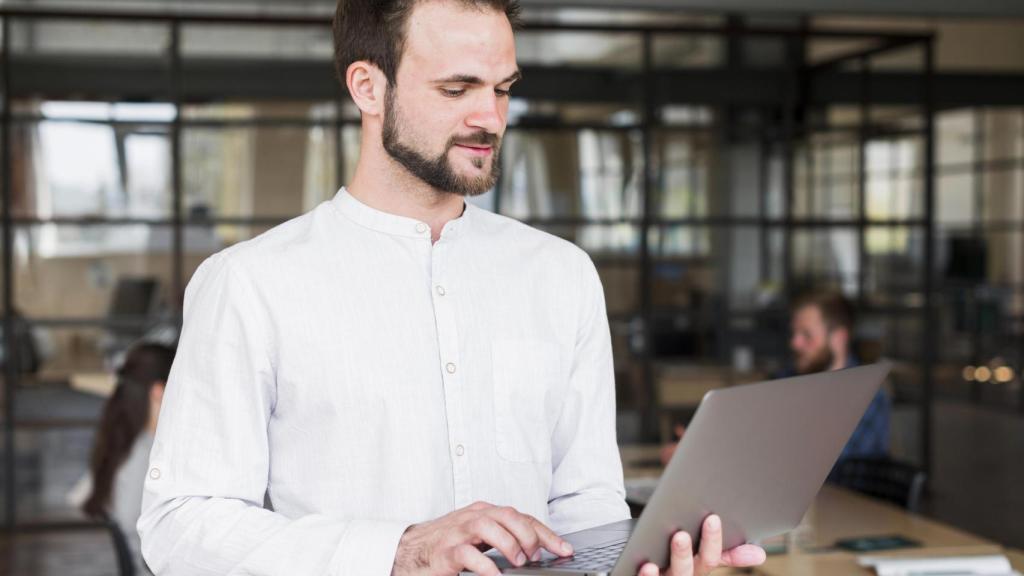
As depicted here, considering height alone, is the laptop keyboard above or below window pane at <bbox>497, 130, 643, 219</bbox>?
below

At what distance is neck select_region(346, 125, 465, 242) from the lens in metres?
1.81

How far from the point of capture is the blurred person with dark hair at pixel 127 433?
4344mm

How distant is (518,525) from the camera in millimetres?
1427

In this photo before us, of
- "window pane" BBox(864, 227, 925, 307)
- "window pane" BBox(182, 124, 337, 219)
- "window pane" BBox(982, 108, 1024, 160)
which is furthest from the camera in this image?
"window pane" BBox(982, 108, 1024, 160)

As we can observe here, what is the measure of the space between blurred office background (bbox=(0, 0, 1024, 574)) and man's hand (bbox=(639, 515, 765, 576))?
6.03 m

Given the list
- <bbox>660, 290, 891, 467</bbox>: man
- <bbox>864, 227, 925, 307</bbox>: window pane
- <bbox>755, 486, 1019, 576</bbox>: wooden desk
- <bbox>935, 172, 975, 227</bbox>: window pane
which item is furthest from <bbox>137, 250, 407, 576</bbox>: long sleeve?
<bbox>935, 172, 975, 227</bbox>: window pane

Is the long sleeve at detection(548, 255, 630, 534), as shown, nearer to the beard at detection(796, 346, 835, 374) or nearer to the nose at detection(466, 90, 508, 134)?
the nose at detection(466, 90, 508, 134)

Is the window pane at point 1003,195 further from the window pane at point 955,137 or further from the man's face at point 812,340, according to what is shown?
the man's face at point 812,340

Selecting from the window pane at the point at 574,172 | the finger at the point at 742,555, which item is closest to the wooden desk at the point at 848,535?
the finger at the point at 742,555

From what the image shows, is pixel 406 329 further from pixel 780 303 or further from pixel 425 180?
pixel 780 303

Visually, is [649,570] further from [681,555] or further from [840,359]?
[840,359]

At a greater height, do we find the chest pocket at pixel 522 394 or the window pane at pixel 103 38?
the window pane at pixel 103 38

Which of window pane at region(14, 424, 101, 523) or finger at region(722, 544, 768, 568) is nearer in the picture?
finger at region(722, 544, 768, 568)

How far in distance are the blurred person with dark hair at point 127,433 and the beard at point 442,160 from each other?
9.30 ft
